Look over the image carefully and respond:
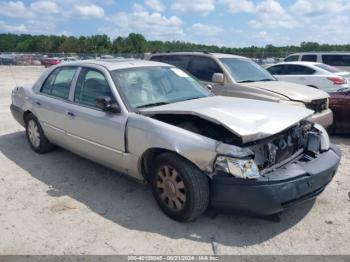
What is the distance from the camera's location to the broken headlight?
3.38 meters

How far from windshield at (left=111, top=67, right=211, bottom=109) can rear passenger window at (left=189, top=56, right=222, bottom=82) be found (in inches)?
110

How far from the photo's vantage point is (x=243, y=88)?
24.0ft

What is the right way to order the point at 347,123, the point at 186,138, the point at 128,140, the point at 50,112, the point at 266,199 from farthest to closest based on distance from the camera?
the point at 347,123, the point at 50,112, the point at 128,140, the point at 186,138, the point at 266,199

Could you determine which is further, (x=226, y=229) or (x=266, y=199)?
(x=226, y=229)

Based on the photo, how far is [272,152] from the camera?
3.70 metres

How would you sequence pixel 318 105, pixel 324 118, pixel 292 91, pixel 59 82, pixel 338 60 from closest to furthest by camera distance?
pixel 59 82
pixel 324 118
pixel 318 105
pixel 292 91
pixel 338 60

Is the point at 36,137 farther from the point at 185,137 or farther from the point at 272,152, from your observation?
the point at 272,152

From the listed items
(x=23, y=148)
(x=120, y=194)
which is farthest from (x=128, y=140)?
(x=23, y=148)

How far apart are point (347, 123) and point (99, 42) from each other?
8390cm

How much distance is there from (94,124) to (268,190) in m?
2.33

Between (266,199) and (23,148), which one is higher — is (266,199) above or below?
above

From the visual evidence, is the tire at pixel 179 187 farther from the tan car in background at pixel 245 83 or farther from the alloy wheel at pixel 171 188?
the tan car in background at pixel 245 83

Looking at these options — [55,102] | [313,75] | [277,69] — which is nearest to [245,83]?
[55,102]

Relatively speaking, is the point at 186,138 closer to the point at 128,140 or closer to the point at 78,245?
the point at 128,140
